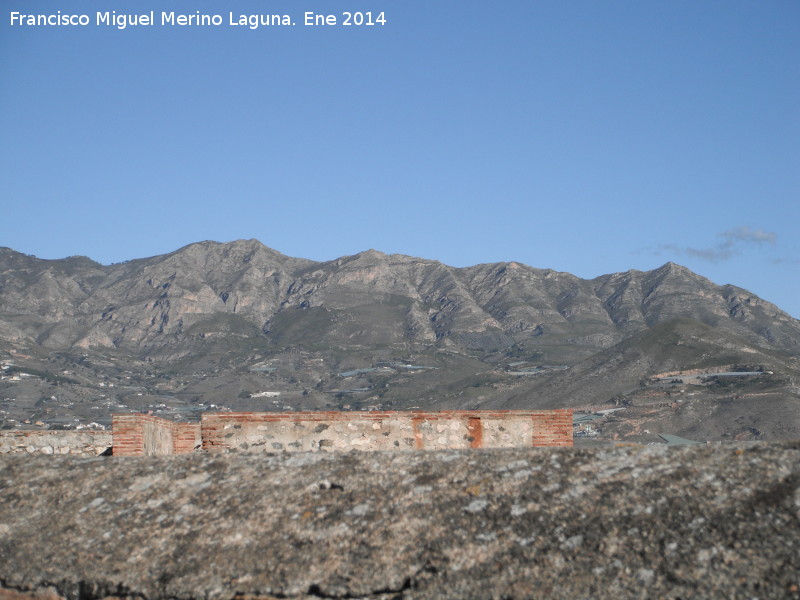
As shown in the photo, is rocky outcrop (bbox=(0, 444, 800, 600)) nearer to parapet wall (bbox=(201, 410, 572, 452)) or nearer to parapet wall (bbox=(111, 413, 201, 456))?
parapet wall (bbox=(111, 413, 201, 456))

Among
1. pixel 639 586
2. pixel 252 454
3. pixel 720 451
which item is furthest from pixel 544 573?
pixel 252 454

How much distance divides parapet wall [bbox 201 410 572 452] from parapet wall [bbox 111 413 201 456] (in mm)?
553

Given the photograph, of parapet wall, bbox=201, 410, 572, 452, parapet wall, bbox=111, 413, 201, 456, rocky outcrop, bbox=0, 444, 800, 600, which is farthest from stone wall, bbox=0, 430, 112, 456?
rocky outcrop, bbox=0, 444, 800, 600

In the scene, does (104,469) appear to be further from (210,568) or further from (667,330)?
(667,330)

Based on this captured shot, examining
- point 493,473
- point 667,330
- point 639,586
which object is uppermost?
point 667,330

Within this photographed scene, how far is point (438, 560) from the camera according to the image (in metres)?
7.07

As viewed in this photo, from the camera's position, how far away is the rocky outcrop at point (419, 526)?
22.0 feet

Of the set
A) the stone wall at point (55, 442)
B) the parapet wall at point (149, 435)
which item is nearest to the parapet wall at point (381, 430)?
the parapet wall at point (149, 435)

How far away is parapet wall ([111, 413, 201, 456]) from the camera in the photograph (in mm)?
12438

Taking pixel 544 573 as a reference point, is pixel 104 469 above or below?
above

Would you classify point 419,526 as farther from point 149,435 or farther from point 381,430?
point 149,435

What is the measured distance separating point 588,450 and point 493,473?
Answer: 0.79m

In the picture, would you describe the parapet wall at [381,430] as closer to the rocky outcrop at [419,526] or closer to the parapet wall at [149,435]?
the parapet wall at [149,435]

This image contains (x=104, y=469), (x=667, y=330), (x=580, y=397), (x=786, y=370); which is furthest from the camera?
(x=667, y=330)
